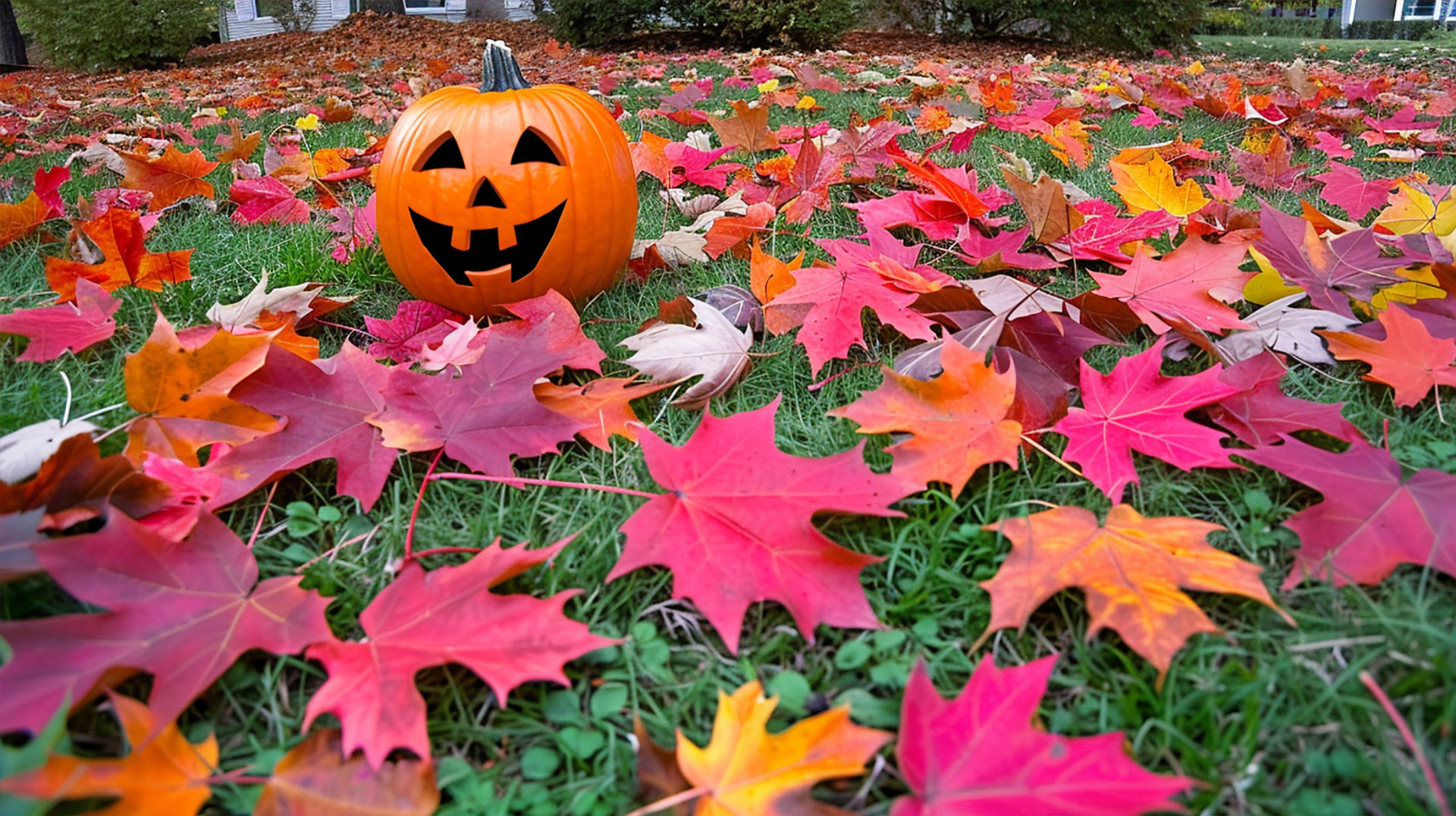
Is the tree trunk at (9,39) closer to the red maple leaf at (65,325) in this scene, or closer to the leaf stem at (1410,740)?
the red maple leaf at (65,325)

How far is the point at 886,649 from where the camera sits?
3.15 ft

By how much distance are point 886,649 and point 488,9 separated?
18062 mm

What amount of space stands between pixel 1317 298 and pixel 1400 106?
10.1 ft

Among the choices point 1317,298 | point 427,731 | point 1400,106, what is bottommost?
point 427,731

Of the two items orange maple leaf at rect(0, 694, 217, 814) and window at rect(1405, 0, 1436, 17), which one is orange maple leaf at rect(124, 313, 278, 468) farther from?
window at rect(1405, 0, 1436, 17)

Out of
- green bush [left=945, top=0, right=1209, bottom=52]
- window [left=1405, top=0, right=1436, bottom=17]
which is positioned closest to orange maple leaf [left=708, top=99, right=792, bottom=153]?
green bush [left=945, top=0, right=1209, bottom=52]

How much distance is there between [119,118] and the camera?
13.7ft

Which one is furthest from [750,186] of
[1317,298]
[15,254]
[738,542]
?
[15,254]

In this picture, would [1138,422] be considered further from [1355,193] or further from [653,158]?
[653,158]

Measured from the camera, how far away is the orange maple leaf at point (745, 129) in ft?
8.73

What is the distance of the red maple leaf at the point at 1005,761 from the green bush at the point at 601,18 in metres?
9.20

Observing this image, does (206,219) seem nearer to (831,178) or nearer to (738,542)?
(831,178)

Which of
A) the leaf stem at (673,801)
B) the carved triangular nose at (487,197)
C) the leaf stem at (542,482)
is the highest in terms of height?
the carved triangular nose at (487,197)

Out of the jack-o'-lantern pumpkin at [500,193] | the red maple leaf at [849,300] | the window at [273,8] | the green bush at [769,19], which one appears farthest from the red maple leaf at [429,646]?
the window at [273,8]
